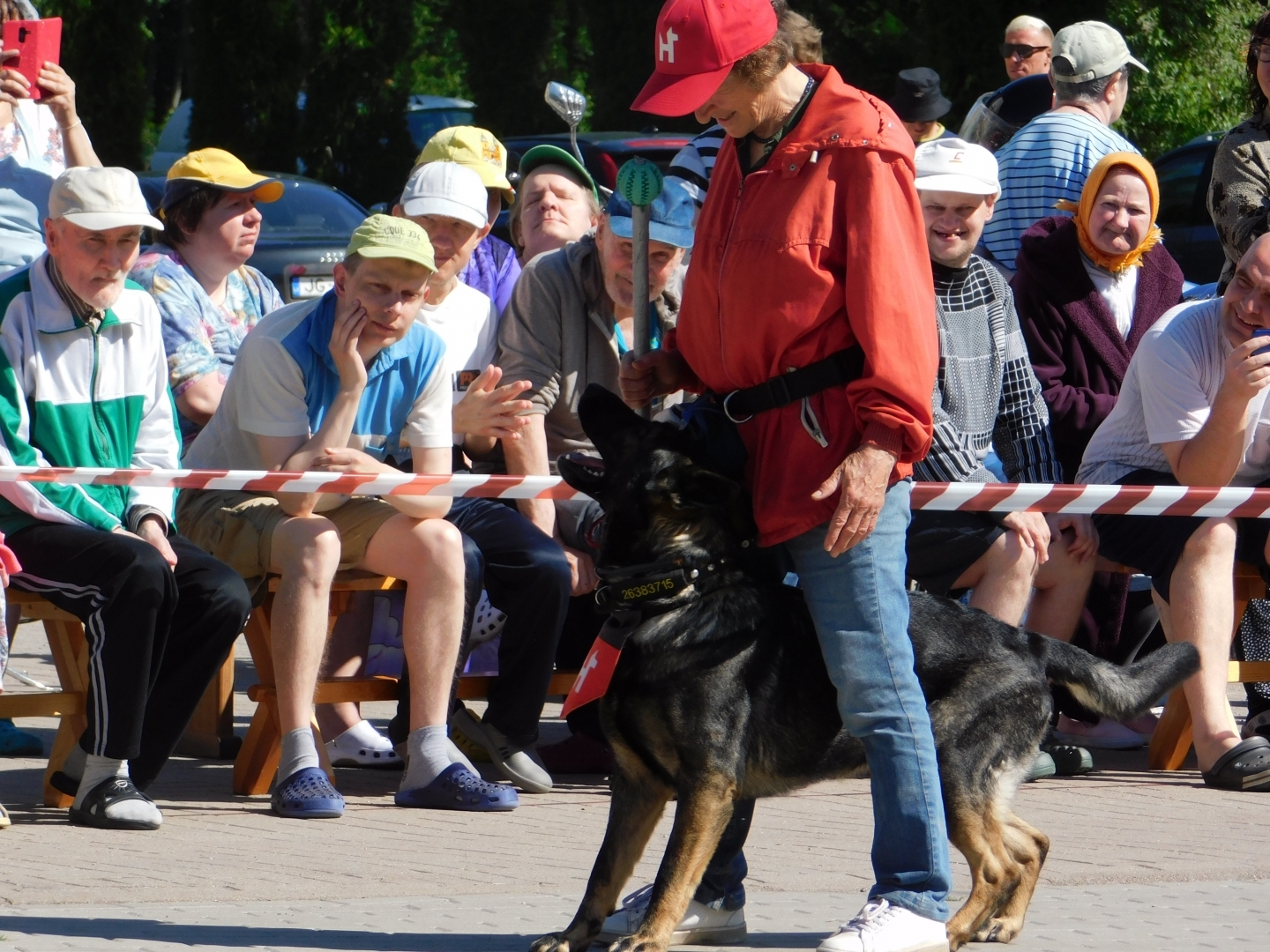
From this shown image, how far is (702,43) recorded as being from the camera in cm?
384

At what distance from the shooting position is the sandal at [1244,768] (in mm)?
6199

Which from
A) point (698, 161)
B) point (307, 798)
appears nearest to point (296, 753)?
point (307, 798)

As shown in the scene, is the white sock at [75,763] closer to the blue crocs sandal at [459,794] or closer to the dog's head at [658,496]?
the blue crocs sandal at [459,794]

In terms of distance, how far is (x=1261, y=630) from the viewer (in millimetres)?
6957

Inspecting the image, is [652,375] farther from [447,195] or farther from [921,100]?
[921,100]

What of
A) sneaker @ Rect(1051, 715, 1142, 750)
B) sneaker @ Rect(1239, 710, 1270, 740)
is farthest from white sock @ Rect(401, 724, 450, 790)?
sneaker @ Rect(1239, 710, 1270, 740)

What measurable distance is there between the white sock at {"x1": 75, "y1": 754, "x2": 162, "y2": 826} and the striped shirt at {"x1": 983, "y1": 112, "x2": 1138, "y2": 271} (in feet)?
14.8

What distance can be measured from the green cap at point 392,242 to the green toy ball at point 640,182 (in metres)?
1.51

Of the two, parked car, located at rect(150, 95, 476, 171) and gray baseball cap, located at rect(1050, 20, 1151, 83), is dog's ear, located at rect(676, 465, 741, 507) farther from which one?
parked car, located at rect(150, 95, 476, 171)

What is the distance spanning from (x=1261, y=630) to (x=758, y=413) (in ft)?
11.8

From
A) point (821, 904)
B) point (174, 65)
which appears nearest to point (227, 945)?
point (821, 904)

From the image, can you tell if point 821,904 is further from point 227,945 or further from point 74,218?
point 74,218

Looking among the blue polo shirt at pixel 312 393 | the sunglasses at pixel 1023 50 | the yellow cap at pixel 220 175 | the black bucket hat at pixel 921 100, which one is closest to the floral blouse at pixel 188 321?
the yellow cap at pixel 220 175

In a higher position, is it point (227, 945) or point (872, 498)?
point (872, 498)
